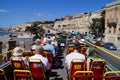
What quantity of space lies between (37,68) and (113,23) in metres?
65.0

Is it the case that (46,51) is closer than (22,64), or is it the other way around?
(22,64)

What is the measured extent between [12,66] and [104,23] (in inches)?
3155

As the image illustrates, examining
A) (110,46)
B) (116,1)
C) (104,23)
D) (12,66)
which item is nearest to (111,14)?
(116,1)

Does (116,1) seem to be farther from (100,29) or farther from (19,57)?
(19,57)

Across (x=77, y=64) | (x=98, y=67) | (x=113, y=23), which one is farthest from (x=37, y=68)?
(x=113, y=23)

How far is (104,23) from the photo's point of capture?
86.0m

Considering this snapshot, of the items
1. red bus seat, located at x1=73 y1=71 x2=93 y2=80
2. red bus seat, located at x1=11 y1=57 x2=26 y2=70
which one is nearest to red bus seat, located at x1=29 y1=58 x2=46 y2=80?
red bus seat, located at x1=11 y1=57 x2=26 y2=70

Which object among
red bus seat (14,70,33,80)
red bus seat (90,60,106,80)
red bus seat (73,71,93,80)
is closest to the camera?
red bus seat (73,71,93,80)

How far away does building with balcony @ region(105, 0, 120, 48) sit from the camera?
220ft

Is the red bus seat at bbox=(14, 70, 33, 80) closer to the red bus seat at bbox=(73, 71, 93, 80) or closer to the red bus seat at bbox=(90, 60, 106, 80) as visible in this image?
the red bus seat at bbox=(73, 71, 93, 80)

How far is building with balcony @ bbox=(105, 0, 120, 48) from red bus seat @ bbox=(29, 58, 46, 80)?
58.6 metres

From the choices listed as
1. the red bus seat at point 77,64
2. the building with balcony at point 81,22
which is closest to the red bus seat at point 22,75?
the red bus seat at point 77,64

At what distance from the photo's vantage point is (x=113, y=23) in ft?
231

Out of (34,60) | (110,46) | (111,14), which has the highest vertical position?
(111,14)
